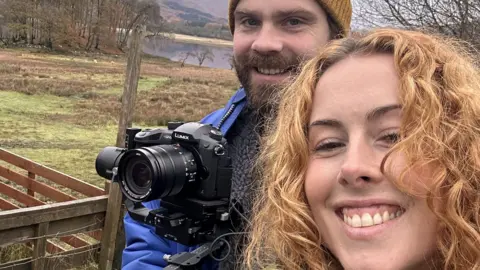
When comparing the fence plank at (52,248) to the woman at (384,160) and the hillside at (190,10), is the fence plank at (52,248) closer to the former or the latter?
the woman at (384,160)

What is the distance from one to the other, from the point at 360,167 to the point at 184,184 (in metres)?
0.71

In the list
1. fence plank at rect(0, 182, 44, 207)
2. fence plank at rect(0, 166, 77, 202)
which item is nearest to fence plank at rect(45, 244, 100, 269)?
fence plank at rect(0, 166, 77, 202)

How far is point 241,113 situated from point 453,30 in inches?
261

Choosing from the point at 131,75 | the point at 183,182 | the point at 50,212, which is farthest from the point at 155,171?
the point at 131,75

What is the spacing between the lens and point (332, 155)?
1.29m

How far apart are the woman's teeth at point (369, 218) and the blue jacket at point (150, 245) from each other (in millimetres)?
728

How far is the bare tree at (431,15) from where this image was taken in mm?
7645

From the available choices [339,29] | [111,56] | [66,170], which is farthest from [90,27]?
[339,29]

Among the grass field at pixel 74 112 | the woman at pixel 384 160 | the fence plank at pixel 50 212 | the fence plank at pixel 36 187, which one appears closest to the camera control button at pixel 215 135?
the woman at pixel 384 160

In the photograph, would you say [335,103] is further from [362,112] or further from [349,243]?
[349,243]

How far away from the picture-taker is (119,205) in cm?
425

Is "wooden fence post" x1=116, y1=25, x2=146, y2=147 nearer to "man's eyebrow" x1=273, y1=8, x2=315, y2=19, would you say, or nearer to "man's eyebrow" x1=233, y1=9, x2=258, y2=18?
"man's eyebrow" x1=233, y1=9, x2=258, y2=18

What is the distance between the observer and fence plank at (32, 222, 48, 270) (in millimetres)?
3883

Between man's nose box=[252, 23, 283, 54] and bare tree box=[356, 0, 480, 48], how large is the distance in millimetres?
5813
